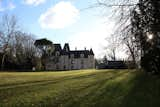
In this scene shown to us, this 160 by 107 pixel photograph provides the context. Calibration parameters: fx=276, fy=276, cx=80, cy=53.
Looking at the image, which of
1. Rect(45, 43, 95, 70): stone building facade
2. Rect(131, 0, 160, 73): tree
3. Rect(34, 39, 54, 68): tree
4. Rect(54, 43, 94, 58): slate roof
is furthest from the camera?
Rect(54, 43, 94, 58): slate roof

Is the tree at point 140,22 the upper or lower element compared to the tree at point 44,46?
lower

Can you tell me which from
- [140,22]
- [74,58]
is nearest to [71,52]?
[74,58]

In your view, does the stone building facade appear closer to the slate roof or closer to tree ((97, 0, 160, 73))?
the slate roof

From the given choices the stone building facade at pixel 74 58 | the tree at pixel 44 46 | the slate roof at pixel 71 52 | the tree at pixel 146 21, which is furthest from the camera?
the slate roof at pixel 71 52

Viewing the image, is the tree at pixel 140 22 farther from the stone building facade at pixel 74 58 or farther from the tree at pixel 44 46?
the stone building facade at pixel 74 58

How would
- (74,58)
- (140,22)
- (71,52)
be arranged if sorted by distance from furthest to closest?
(71,52)
(74,58)
(140,22)

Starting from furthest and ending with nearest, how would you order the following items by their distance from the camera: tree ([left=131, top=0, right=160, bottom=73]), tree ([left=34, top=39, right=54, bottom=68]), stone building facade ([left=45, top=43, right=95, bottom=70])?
stone building facade ([left=45, top=43, right=95, bottom=70]), tree ([left=34, top=39, right=54, bottom=68]), tree ([left=131, top=0, right=160, bottom=73])

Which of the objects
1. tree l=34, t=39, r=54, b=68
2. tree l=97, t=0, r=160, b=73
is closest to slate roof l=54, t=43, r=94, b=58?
tree l=34, t=39, r=54, b=68

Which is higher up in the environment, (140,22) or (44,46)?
(44,46)

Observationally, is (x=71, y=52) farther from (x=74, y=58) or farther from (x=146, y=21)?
(x=146, y=21)

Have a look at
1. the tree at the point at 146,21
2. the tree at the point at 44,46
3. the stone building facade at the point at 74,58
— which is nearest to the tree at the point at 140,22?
the tree at the point at 146,21

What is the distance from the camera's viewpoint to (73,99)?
1366cm

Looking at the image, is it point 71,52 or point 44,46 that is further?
point 71,52

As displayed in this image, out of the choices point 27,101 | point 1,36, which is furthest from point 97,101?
point 1,36
